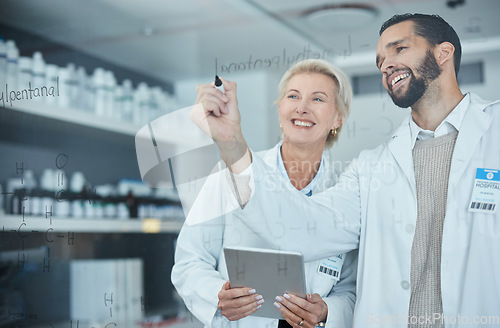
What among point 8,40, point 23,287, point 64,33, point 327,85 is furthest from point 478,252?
point 8,40

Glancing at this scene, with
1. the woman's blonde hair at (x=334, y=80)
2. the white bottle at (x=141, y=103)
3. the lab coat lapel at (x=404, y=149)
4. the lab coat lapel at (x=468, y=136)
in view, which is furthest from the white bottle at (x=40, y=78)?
the lab coat lapel at (x=468, y=136)

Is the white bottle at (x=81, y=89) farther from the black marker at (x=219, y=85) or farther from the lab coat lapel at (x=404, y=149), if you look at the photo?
the lab coat lapel at (x=404, y=149)

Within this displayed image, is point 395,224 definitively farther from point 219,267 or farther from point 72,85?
point 72,85

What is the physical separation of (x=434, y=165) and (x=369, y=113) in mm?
236

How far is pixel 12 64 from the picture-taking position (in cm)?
203

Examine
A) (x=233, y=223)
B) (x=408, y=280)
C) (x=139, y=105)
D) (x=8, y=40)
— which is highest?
(x=8, y=40)

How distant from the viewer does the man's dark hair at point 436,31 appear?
1345mm

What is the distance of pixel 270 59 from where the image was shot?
157 cm

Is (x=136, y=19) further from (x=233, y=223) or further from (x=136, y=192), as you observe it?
(x=233, y=223)

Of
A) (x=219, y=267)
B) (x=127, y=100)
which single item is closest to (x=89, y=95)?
(x=127, y=100)

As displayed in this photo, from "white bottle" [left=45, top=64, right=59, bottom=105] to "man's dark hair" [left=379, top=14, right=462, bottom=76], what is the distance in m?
1.36

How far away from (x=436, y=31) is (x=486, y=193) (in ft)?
1.48

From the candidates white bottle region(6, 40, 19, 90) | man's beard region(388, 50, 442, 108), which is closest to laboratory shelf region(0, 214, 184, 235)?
white bottle region(6, 40, 19, 90)

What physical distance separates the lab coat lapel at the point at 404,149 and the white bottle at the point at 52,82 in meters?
1.33
